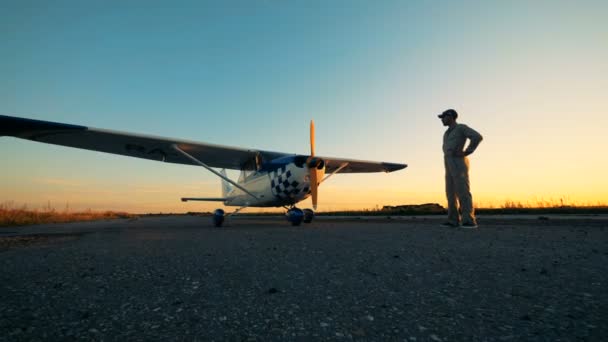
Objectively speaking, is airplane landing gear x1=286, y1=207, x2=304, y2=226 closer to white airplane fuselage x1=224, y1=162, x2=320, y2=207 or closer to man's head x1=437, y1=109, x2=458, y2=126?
white airplane fuselage x1=224, y1=162, x2=320, y2=207

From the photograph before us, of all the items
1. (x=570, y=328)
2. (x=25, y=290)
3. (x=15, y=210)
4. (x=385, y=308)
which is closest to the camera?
(x=570, y=328)

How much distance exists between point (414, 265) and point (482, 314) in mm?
1007

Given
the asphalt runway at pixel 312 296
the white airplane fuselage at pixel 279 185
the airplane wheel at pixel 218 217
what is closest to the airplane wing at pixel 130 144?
the white airplane fuselage at pixel 279 185

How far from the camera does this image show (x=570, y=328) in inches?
43.4

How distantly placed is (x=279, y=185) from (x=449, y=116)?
15.2ft

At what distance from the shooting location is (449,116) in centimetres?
569

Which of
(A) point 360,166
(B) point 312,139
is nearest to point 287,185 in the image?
(B) point 312,139

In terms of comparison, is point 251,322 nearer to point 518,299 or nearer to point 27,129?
point 518,299

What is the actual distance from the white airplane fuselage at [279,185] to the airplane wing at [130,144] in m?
1.16

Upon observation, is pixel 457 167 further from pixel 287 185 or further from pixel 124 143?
pixel 124 143

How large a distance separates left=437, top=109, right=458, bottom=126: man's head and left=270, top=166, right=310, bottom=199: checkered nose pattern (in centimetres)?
368

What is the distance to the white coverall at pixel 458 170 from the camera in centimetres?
529

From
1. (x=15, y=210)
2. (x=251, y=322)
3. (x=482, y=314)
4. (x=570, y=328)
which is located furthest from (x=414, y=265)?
(x=15, y=210)

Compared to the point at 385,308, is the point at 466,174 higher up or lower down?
higher up
